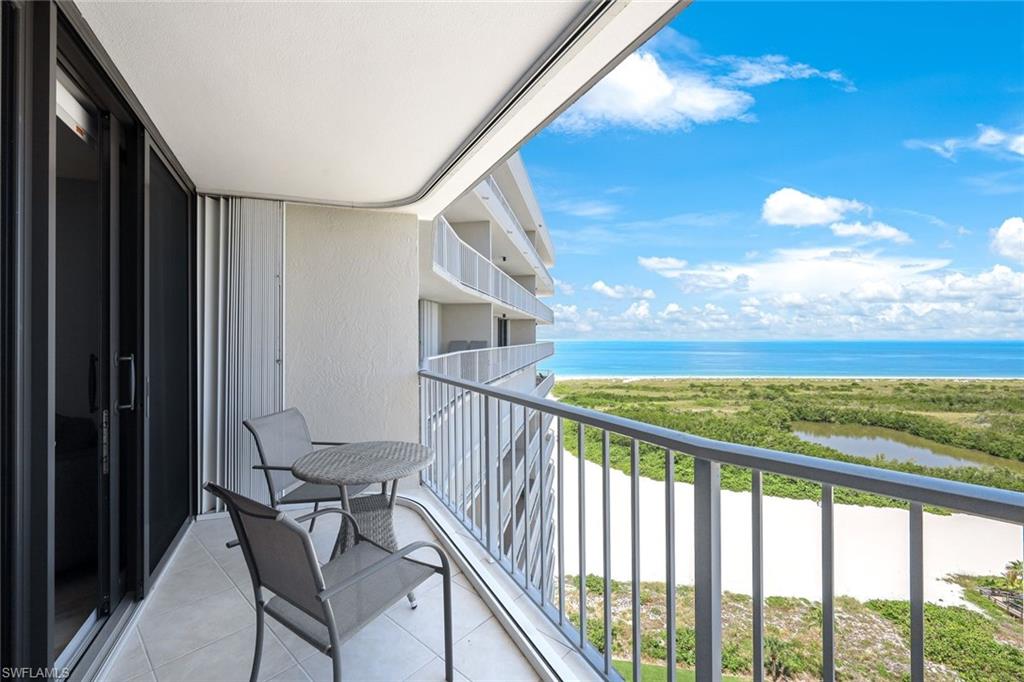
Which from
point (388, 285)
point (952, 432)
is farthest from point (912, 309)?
point (388, 285)

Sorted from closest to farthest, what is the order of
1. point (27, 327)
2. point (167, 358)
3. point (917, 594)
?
point (917, 594) → point (27, 327) → point (167, 358)

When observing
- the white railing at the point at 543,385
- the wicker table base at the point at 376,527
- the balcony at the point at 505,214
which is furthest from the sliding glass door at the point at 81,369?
the white railing at the point at 543,385

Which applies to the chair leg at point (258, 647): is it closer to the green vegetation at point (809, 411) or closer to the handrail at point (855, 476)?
the handrail at point (855, 476)

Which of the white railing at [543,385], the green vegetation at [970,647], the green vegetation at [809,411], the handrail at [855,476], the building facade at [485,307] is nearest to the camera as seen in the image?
the handrail at [855,476]

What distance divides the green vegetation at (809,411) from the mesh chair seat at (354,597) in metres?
1.13

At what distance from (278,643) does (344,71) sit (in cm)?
240

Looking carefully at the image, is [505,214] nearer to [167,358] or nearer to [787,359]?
[167,358]

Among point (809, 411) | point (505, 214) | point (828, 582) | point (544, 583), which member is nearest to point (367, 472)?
point (544, 583)

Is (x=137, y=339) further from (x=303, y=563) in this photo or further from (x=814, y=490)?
(x=814, y=490)

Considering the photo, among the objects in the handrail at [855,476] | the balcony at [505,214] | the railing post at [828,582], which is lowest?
the railing post at [828,582]

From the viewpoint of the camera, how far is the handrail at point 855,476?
729 mm

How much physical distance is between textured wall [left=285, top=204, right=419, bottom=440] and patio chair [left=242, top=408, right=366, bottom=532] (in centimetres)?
73

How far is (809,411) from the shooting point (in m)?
19.3

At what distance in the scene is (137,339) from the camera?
2244 mm
